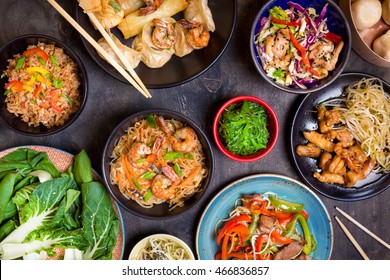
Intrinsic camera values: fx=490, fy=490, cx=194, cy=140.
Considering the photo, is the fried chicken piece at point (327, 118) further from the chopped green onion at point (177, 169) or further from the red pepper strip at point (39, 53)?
the red pepper strip at point (39, 53)

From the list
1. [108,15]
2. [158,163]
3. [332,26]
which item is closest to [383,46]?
[332,26]

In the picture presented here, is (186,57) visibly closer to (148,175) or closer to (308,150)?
(148,175)

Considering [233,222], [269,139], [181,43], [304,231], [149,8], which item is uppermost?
[149,8]

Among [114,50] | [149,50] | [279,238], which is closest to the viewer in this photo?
[114,50]

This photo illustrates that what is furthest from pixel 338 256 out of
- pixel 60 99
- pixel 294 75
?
pixel 60 99

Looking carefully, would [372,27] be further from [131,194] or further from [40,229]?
[40,229]

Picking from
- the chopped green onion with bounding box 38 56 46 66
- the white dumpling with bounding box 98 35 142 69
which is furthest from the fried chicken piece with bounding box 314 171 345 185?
the chopped green onion with bounding box 38 56 46 66

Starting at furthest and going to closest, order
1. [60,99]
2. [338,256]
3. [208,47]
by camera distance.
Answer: [338,256] < [208,47] < [60,99]

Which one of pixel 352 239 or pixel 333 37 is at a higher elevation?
pixel 333 37
